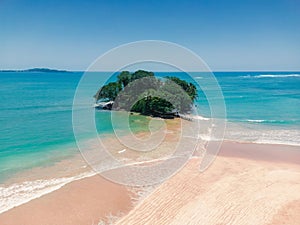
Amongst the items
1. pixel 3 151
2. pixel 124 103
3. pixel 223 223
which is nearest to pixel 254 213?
pixel 223 223

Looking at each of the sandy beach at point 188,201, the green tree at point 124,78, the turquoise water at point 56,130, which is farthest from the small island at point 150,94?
the sandy beach at point 188,201

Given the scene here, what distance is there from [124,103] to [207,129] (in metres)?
12.0

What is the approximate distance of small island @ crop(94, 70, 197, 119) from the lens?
86.4 feet

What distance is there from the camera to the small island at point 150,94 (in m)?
26.3

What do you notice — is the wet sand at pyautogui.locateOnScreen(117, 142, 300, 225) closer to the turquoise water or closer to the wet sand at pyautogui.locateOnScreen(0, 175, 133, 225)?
the wet sand at pyautogui.locateOnScreen(0, 175, 133, 225)

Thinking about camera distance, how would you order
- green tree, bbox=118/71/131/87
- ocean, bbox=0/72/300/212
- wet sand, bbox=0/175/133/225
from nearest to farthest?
wet sand, bbox=0/175/133/225, ocean, bbox=0/72/300/212, green tree, bbox=118/71/131/87

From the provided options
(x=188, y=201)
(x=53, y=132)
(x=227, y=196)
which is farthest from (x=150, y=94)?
(x=188, y=201)

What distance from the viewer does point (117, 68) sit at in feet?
35.5

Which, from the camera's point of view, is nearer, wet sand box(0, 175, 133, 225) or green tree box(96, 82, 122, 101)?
wet sand box(0, 175, 133, 225)

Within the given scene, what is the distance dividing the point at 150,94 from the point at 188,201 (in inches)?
676

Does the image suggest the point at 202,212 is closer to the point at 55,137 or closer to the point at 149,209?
the point at 149,209

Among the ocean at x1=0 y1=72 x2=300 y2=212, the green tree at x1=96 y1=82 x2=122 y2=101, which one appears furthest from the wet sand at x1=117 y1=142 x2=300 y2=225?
the green tree at x1=96 y1=82 x2=122 y2=101

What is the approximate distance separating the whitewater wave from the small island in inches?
601

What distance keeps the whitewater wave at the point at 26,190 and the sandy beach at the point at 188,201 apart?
40cm
